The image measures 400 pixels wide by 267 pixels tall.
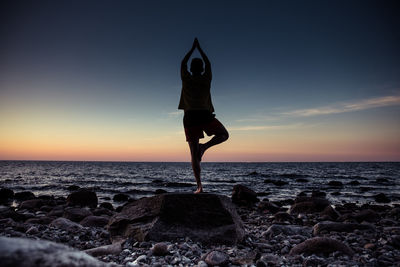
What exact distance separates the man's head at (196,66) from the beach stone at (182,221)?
242 cm

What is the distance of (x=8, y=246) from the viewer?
1.50 metres

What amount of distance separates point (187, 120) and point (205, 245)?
2.29m

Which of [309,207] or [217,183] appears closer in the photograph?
[309,207]

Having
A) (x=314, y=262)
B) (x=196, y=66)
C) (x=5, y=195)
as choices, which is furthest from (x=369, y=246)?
(x=5, y=195)

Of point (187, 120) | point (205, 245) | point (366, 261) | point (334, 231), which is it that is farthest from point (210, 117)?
point (334, 231)

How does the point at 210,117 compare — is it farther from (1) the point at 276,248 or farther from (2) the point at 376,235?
(2) the point at 376,235

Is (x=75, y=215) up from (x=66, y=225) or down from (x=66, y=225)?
down

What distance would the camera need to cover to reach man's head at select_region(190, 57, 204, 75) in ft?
16.1

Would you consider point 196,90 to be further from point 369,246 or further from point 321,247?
point 369,246

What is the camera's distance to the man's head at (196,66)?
16.1 ft

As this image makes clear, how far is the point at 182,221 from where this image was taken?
4.56m

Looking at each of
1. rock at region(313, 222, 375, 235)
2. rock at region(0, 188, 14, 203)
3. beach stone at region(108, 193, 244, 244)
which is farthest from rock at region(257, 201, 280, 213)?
rock at region(0, 188, 14, 203)

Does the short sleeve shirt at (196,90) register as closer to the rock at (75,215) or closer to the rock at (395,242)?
the rock at (395,242)

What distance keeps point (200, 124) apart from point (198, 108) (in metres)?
0.32
